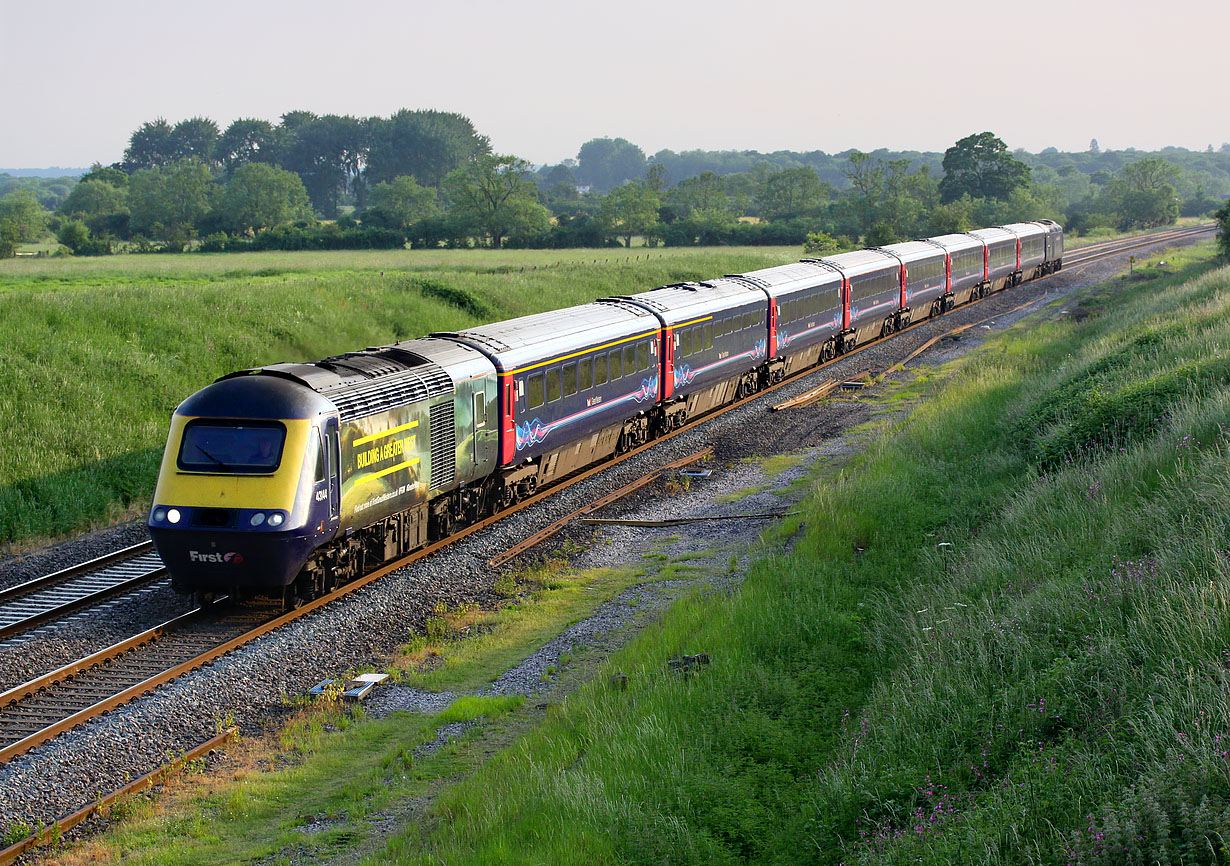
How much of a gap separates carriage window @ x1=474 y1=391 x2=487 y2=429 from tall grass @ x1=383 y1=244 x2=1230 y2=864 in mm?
5845

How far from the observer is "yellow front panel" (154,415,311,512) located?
45.0ft

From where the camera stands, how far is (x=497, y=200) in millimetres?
86500

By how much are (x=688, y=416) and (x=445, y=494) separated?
1090cm

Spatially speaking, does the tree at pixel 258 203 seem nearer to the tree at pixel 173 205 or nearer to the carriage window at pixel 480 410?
the tree at pixel 173 205

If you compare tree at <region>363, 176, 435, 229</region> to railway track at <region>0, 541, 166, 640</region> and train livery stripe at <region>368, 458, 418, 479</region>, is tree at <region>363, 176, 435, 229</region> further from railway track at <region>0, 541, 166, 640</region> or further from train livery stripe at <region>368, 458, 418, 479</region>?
train livery stripe at <region>368, 458, 418, 479</region>

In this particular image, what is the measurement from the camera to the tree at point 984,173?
106312mm

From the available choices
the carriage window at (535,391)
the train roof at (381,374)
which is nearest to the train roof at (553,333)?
the carriage window at (535,391)

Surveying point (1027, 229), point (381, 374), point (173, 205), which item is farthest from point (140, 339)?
point (173, 205)

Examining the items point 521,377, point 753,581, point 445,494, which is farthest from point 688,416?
point 753,581

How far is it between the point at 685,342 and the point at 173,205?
263ft

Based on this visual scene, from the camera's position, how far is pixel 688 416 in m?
27.4

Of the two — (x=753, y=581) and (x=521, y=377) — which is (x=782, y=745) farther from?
(x=521, y=377)

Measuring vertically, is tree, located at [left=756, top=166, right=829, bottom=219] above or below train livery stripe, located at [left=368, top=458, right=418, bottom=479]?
above

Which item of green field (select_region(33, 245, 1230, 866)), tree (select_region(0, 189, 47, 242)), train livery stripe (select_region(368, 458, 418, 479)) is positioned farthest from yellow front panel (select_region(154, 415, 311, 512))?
tree (select_region(0, 189, 47, 242))
